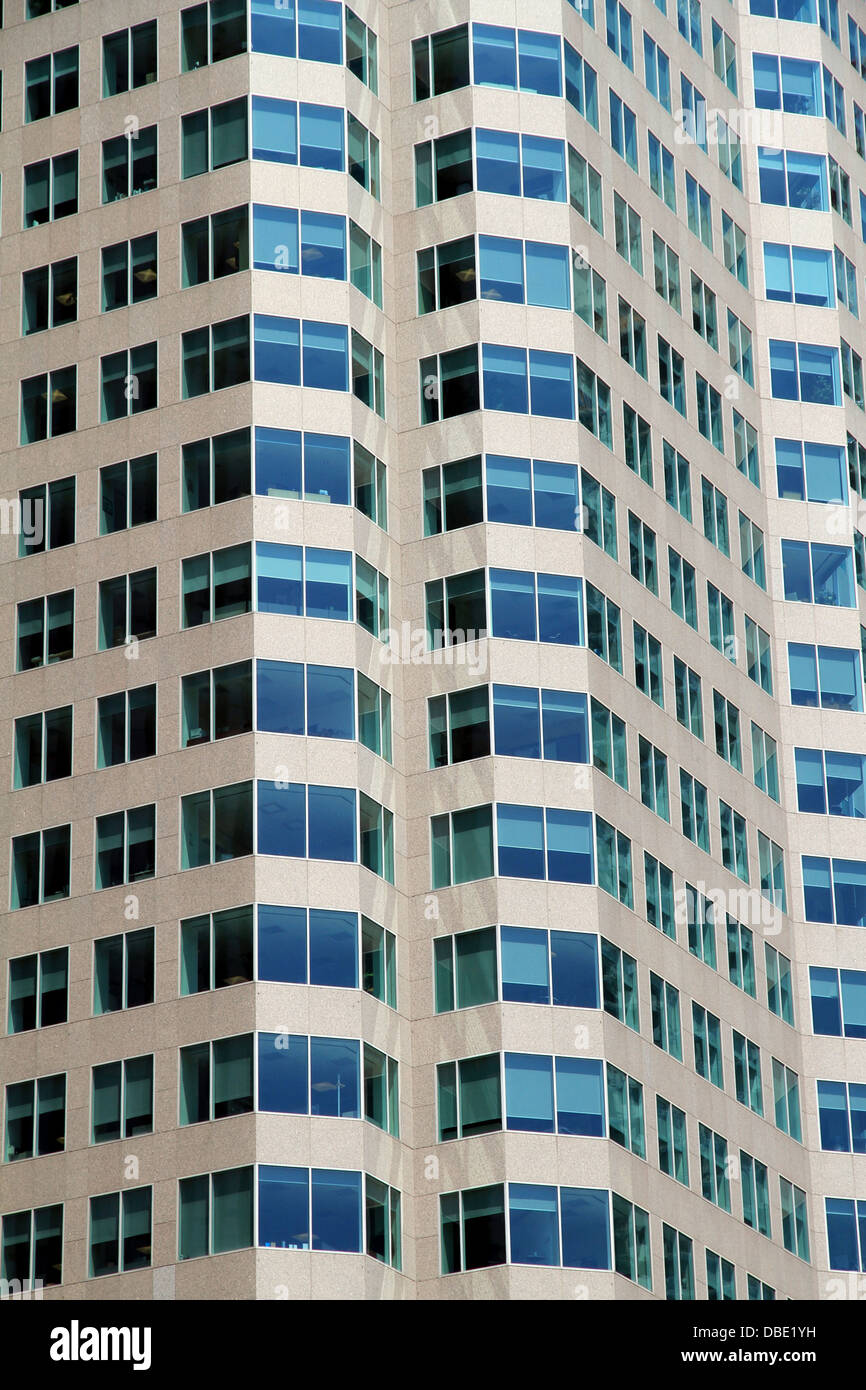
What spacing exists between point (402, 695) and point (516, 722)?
3.73 metres

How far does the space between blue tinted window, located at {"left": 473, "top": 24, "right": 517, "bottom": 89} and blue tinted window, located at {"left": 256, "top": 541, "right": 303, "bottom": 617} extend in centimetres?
1881

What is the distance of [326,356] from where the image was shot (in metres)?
82.6

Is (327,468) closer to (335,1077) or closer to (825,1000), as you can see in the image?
(335,1077)

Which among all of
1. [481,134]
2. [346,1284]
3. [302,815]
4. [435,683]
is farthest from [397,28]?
[346,1284]

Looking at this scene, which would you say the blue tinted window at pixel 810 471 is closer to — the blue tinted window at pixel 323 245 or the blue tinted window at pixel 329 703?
the blue tinted window at pixel 323 245

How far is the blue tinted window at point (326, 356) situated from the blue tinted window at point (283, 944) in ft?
54.8

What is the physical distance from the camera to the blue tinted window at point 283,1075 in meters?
73.2

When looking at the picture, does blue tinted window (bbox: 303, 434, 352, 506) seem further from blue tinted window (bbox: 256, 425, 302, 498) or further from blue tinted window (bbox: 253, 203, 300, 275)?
blue tinted window (bbox: 253, 203, 300, 275)

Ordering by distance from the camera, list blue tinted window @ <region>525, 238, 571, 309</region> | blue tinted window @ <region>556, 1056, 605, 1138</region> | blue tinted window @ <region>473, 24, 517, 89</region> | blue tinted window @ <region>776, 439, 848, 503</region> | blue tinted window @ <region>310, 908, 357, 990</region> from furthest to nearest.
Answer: blue tinted window @ <region>776, 439, 848, 503</region>, blue tinted window @ <region>473, 24, 517, 89</region>, blue tinted window @ <region>525, 238, 571, 309</region>, blue tinted window @ <region>556, 1056, 605, 1138</region>, blue tinted window @ <region>310, 908, 357, 990</region>

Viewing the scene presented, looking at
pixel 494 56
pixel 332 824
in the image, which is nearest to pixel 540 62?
pixel 494 56

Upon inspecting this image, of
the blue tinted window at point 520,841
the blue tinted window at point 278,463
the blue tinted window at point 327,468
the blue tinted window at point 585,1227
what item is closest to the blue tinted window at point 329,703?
the blue tinted window at point 520,841

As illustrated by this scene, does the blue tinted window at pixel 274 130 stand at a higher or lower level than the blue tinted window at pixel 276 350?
higher

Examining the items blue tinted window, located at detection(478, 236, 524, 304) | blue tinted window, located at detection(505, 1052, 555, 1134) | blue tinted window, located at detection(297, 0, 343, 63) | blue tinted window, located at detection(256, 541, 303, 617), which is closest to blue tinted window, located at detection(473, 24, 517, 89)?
blue tinted window, located at detection(297, 0, 343, 63)

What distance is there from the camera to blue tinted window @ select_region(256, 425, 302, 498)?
80.1 meters
